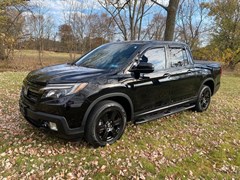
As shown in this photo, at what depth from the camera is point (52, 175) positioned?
107 inches

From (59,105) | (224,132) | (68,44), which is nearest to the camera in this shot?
(59,105)

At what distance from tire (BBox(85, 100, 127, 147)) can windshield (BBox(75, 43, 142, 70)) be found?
2.39 ft

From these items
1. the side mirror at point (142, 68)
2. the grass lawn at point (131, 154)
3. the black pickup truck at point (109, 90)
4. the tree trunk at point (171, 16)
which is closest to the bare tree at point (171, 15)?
the tree trunk at point (171, 16)

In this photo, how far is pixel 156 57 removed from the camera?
417 cm

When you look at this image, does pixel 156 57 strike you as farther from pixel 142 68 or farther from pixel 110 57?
pixel 110 57

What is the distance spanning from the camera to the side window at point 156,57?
157 inches

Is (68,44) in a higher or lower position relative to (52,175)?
higher

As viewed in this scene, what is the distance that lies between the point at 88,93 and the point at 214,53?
24.5 metres

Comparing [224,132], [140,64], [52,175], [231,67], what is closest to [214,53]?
[231,67]

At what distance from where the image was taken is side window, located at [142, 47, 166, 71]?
157 inches

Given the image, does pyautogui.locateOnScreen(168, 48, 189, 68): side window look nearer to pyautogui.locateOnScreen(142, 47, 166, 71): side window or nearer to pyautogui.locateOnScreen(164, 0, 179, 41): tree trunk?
pyautogui.locateOnScreen(142, 47, 166, 71): side window

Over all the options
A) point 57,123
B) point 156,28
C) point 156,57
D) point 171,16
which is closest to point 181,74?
point 156,57

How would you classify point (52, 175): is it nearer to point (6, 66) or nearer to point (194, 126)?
point (194, 126)

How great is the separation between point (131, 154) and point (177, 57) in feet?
8.35
